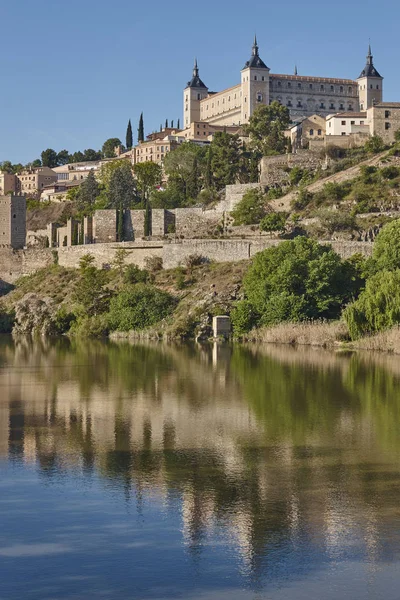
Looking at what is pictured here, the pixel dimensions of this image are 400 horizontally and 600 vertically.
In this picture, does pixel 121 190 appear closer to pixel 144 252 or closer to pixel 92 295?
pixel 144 252

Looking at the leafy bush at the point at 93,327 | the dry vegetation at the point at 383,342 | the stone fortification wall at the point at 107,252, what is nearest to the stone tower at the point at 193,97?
the stone fortification wall at the point at 107,252

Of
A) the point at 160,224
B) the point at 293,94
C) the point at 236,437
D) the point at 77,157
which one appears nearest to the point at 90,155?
the point at 77,157

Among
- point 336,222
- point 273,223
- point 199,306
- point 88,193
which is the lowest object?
point 199,306

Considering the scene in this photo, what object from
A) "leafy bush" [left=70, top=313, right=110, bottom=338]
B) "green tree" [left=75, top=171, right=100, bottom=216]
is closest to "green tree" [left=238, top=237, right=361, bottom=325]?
"leafy bush" [left=70, top=313, right=110, bottom=338]

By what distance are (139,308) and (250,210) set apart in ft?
52.6

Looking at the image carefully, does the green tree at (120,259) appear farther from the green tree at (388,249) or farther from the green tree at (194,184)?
the green tree at (194,184)

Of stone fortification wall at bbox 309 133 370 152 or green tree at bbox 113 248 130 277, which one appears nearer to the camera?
green tree at bbox 113 248 130 277

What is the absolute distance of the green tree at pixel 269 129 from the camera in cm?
7694

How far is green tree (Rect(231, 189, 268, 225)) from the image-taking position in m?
61.8

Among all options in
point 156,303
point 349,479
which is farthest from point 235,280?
point 349,479

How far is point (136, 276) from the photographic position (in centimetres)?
5347

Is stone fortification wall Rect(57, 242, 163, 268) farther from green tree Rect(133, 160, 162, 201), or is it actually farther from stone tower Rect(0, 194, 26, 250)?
green tree Rect(133, 160, 162, 201)

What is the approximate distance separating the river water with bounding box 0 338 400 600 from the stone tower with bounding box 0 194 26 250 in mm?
38633

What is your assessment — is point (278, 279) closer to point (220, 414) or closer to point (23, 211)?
point (220, 414)
